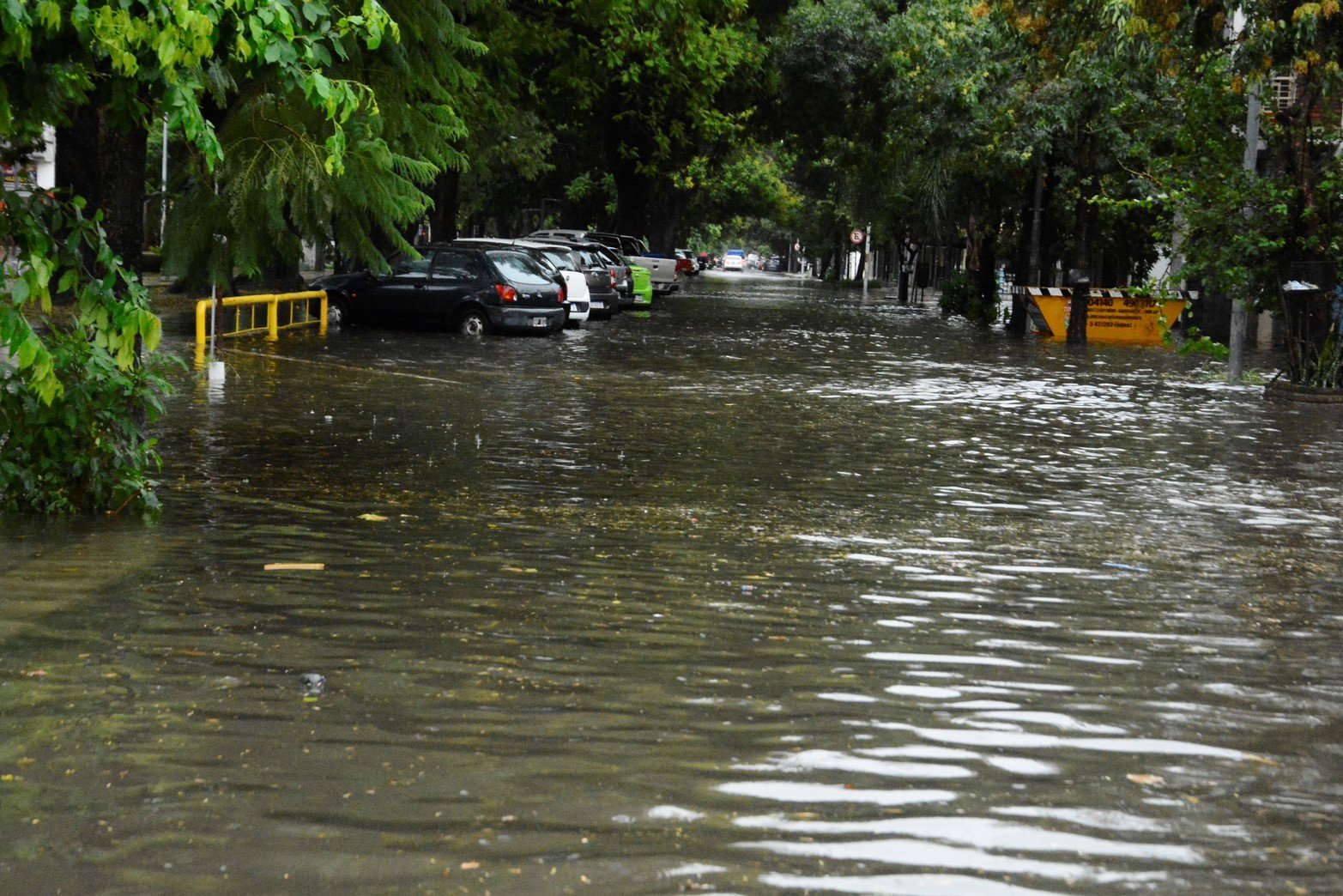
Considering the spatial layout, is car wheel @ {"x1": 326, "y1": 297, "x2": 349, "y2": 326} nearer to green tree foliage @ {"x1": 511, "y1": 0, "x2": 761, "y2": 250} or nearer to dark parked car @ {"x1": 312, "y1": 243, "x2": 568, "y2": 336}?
dark parked car @ {"x1": 312, "y1": 243, "x2": 568, "y2": 336}

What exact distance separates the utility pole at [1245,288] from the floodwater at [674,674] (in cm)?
899

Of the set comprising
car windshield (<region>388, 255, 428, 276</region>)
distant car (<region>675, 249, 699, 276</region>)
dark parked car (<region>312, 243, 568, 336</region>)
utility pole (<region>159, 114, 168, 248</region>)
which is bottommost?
dark parked car (<region>312, 243, 568, 336</region>)

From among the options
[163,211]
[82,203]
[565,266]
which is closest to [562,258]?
[565,266]

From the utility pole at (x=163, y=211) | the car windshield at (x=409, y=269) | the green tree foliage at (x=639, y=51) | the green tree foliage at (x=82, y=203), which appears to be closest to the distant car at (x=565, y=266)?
the car windshield at (x=409, y=269)

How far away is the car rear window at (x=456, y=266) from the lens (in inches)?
1190

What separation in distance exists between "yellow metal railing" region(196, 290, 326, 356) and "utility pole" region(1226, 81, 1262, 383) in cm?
1252

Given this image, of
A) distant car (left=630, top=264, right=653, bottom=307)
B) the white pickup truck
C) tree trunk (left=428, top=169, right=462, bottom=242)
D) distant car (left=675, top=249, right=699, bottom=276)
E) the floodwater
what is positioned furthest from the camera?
distant car (left=675, top=249, right=699, bottom=276)

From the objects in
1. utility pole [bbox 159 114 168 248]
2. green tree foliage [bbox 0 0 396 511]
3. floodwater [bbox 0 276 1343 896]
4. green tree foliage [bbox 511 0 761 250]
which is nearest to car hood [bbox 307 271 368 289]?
green tree foliage [bbox 511 0 761 250]

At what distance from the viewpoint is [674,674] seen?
651 cm

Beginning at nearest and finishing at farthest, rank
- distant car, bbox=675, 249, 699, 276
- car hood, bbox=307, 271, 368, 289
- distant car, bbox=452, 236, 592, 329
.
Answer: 1. car hood, bbox=307, 271, 368, 289
2. distant car, bbox=452, 236, 592, 329
3. distant car, bbox=675, 249, 699, 276

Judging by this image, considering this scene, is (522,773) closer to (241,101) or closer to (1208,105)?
(241,101)

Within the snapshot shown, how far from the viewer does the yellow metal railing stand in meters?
24.5

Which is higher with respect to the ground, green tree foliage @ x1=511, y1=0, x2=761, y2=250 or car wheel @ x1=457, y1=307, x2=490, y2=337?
green tree foliage @ x1=511, y1=0, x2=761, y2=250

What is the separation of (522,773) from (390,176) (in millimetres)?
7877
